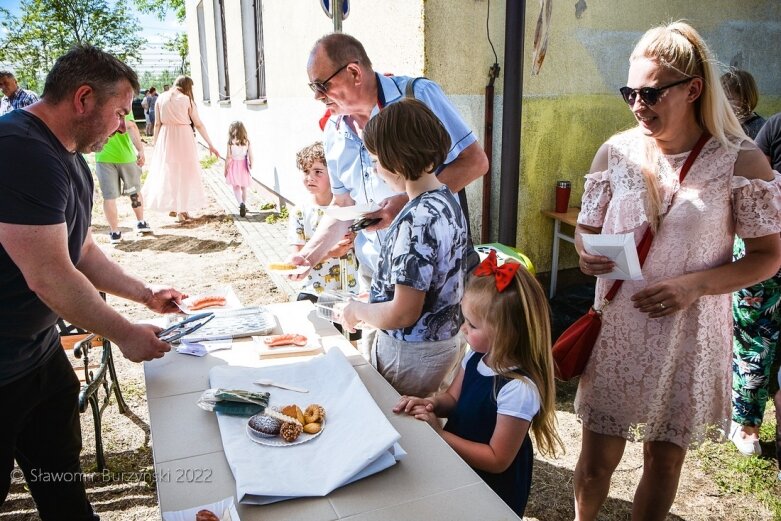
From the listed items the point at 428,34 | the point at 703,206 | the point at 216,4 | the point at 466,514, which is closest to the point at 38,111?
the point at 466,514

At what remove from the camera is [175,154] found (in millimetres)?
7934

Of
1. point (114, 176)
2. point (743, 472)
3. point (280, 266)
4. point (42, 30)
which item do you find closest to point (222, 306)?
point (280, 266)

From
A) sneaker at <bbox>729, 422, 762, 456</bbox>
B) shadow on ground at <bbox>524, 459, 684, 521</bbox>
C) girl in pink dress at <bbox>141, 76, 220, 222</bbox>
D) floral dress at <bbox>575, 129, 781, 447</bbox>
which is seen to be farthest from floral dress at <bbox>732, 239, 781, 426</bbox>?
girl in pink dress at <bbox>141, 76, 220, 222</bbox>

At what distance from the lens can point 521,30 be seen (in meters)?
3.73

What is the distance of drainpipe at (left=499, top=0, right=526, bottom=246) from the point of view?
12.2 ft

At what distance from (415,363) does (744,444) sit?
213 centimetres

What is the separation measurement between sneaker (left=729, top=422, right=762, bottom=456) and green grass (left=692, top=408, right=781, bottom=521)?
2cm

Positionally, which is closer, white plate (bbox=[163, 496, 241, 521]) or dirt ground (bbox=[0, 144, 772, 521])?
white plate (bbox=[163, 496, 241, 521])

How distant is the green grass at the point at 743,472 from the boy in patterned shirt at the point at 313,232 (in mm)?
2018

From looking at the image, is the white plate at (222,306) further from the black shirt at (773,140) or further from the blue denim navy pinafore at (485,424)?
the black shirt at (773,140)

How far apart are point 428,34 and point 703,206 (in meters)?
2.57

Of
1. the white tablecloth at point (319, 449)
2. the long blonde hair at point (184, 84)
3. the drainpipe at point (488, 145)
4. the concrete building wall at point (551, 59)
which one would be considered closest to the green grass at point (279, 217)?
the long blonde hair at point (184, 84)

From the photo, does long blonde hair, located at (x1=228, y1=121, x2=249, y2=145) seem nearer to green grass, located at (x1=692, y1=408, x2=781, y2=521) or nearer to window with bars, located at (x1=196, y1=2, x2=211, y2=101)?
window with bars, located at (x1=196, y1=2, x2=211, y2=101)

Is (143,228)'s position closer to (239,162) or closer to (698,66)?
(239,162)
